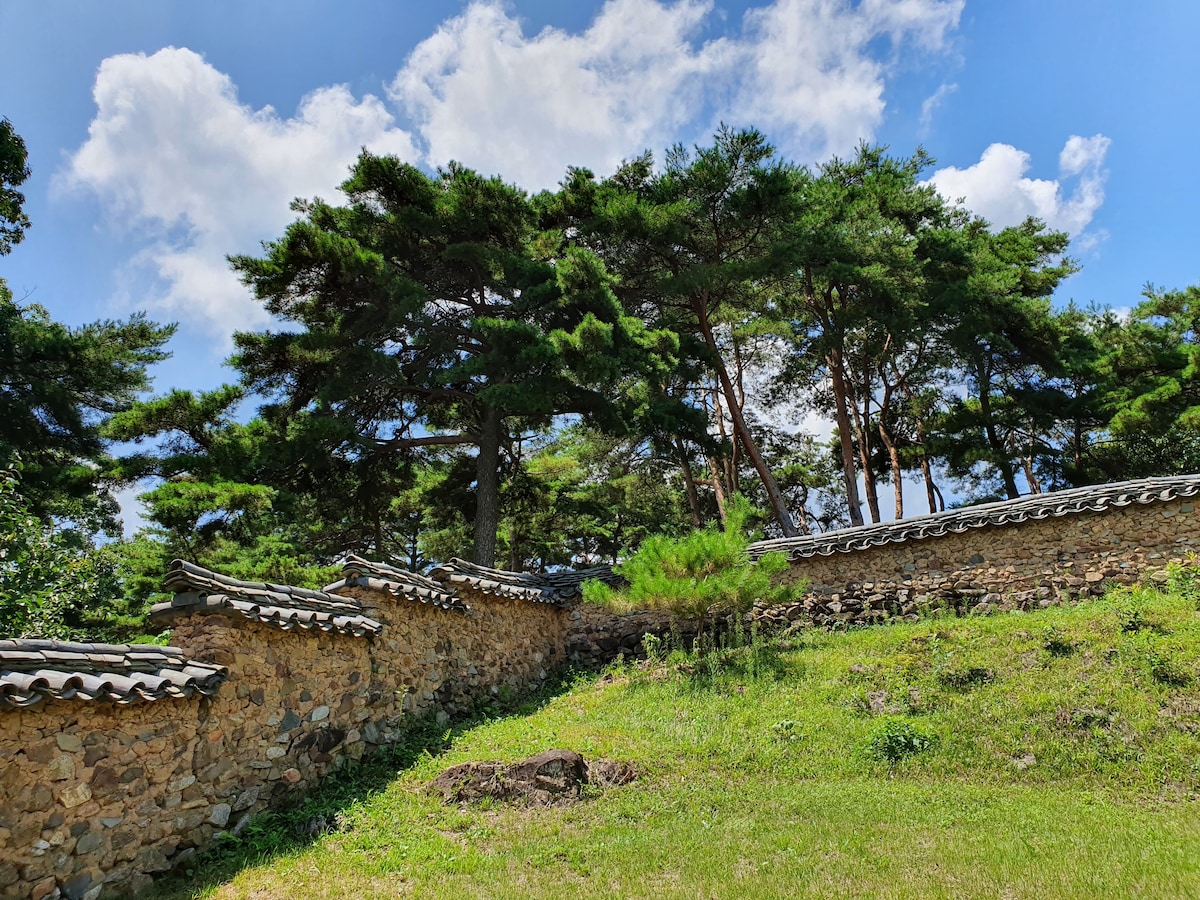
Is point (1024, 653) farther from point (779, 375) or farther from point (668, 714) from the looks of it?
point (779, 375)

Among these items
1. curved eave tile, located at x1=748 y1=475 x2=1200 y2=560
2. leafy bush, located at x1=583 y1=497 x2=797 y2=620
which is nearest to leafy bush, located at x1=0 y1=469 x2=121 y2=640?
leafy bush, located at x1=583 y1=497 x2=797 y2=620

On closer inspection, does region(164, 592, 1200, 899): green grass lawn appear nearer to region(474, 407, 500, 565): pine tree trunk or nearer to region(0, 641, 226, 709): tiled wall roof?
region(0, 641, 226, 709): tiled wall roof

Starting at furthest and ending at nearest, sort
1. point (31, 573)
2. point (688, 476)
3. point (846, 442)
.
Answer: point (688, 476)
point (846, 442)
point (31, 573)

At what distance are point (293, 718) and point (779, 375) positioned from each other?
54.1ft

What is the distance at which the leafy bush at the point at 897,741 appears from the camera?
18.9ft

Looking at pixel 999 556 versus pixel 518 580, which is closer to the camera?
pixel 999 556

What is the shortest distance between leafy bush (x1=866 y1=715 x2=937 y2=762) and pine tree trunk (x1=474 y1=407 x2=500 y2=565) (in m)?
8.12

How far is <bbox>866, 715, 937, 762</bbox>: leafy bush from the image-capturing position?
5.75 metres

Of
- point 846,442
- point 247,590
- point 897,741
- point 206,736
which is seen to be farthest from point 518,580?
point 846,442

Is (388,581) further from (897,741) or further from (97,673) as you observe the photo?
(897,741)

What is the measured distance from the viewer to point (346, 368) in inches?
507

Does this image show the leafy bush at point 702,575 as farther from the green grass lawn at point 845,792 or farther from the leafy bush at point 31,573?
the leafy bush at point 31,573

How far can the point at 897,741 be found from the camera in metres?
5.81

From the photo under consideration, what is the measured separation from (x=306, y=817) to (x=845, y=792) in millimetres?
4142
